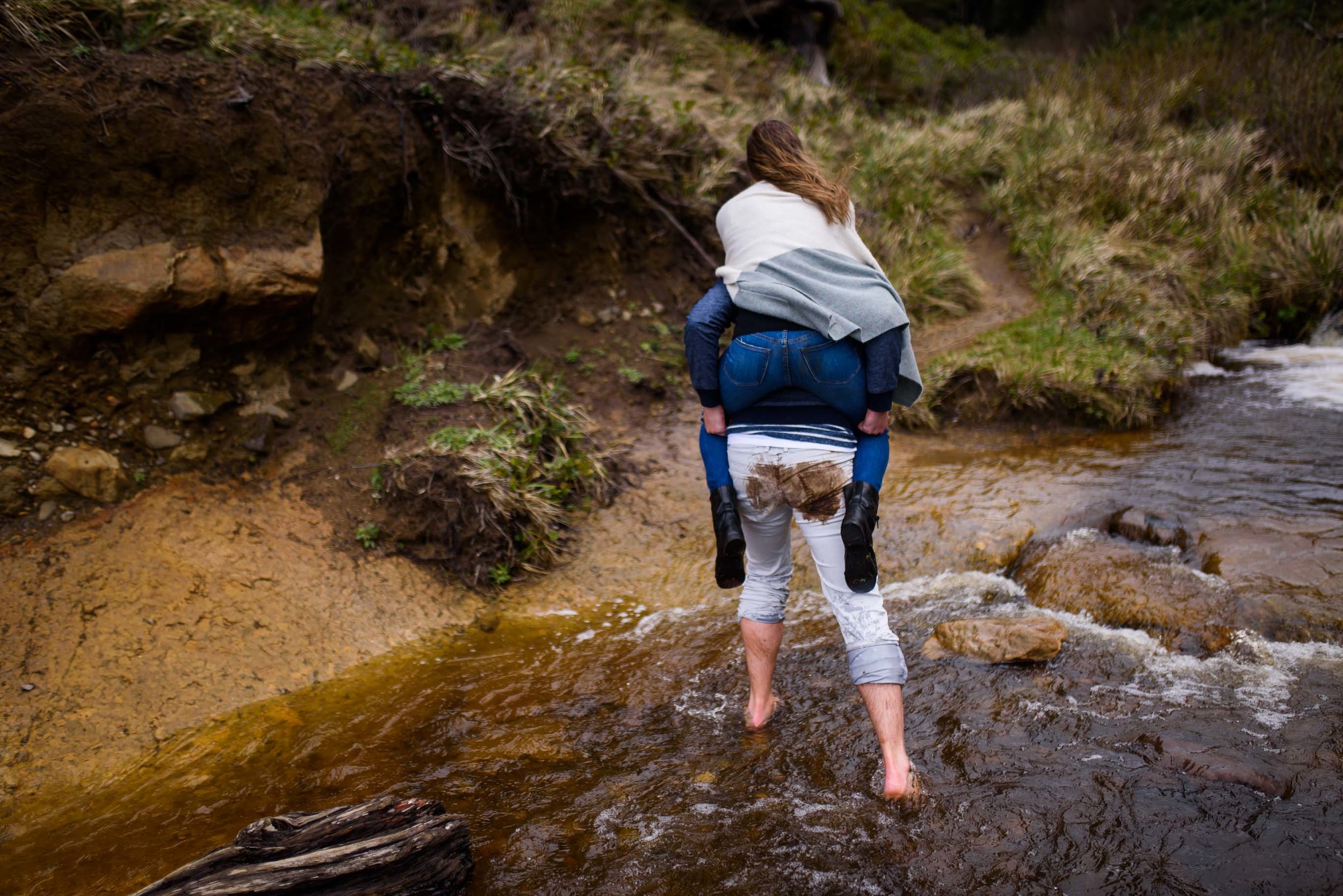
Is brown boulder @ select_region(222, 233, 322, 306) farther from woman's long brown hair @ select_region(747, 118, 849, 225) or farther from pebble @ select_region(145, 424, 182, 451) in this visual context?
woman's long brown hair @ select_region(747, 118, 849, 225)

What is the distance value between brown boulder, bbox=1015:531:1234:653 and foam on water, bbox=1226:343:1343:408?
2783 millimetres

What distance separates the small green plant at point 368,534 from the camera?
422 cm

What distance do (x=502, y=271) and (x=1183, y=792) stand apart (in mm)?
5100

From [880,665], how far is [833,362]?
941 millimetres

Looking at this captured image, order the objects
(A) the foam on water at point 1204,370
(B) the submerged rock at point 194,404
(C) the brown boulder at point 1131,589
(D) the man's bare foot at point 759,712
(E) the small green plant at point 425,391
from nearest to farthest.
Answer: (D) the man's bare foot at point 759,712
(C) the brown boulder at point 1131,589
(B) the submerged rock at point 194,404
(E) the small green plant at point 425,391
(A) the foam on water at point 1204,370

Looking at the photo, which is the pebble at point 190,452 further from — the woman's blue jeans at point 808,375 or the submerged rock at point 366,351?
the woman's blue jeans at point 808,375

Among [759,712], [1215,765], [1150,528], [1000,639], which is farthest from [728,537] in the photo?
[1150,528]

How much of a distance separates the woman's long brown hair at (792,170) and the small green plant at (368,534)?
2.82m

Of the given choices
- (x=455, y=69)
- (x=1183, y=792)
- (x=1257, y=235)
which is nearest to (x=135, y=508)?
(x=455, y=69)

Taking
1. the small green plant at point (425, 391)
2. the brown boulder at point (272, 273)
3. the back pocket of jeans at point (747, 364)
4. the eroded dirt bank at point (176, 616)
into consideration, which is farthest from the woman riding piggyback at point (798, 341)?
the brown boulder at point (272, 273)

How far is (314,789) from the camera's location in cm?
279

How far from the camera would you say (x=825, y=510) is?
2.51 m

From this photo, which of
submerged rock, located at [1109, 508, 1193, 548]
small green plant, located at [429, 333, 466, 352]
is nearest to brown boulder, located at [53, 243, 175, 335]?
small green plant, located at [429, 333, 466, 352]

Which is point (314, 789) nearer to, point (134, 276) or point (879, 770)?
point (879, 770)
